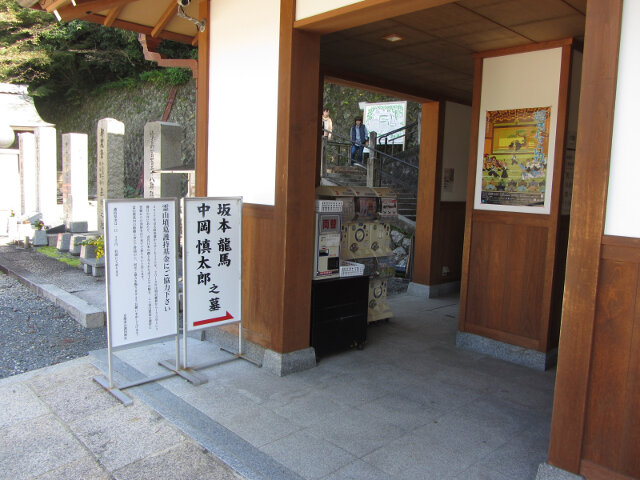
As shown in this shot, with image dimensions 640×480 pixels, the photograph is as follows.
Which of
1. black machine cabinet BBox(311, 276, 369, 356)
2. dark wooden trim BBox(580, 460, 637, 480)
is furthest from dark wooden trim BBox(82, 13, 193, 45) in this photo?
dark wooden trim BBox(580, 460, 637, 480)

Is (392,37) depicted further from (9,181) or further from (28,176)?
(9,181)

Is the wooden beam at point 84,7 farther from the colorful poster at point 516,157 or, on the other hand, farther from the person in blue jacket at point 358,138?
the person in blue jacket at point 358,138

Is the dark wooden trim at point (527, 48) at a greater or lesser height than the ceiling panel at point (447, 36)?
lesser

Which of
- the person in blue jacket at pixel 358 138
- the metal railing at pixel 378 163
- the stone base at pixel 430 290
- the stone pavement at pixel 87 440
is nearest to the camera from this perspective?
the stone pavement at pixel 87 440

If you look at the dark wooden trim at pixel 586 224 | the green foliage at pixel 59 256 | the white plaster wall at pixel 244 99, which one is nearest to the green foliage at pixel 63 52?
the green foliage at pixel 59 256

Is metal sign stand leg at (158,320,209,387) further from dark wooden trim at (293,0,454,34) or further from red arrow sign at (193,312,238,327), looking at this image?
dark wooden trim at (293,0,454,34)

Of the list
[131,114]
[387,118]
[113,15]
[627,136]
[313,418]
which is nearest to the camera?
[627,136]

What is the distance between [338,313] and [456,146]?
4408mm

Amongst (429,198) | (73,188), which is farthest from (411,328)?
(73,188)

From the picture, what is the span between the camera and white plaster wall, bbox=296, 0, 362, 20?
3931 mm

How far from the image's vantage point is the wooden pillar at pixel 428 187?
25.8 ft

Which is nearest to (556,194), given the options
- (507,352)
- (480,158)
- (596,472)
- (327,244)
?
(480,158)

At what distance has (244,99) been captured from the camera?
4.86 m

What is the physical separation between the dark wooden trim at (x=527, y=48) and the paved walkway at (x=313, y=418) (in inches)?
126
